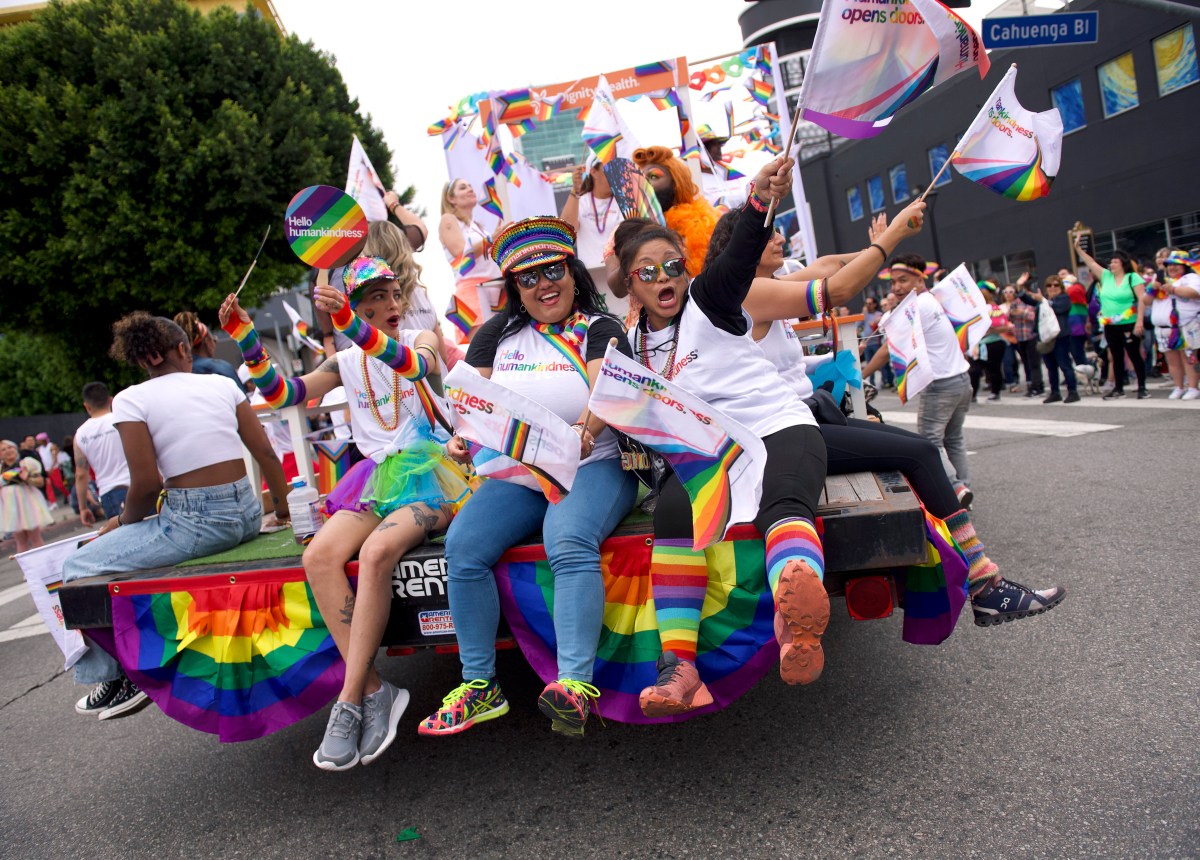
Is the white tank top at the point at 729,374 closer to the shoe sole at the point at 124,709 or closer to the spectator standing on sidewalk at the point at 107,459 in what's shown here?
the shoe sole at the point at 124,709

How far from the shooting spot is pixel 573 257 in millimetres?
3465

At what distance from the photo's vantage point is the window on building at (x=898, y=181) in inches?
1119

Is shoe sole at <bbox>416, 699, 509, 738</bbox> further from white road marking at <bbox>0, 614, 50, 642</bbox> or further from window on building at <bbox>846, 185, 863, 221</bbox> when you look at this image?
Answer: window on building at <bbox>846, 185, 863, 221</bbox>

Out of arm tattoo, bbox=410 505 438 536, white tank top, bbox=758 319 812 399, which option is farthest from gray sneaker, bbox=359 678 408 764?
white tank top, bbox=758 319 812 399

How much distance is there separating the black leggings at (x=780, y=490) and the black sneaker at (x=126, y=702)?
7.84 ft

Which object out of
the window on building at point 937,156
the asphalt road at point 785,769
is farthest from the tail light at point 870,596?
the window on building at point 937,156

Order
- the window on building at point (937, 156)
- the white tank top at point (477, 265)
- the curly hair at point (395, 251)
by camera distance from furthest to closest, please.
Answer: the window on building at point (937, 156) < the white tank top at point (477, 265) < the curly hair at point (395, 251)

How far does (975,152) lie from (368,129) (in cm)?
1837

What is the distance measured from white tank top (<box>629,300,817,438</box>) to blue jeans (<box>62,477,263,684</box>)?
87.1 inches

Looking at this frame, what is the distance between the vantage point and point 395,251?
16.0 ft

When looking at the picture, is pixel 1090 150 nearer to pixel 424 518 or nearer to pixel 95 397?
pixel 95 397

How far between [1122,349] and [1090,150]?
429 inches

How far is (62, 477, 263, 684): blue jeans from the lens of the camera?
11.6 feet

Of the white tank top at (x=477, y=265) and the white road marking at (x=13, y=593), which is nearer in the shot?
the white tank top at (x=477, y=265)
